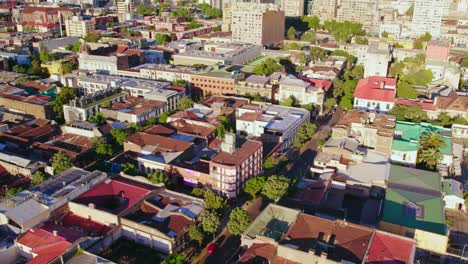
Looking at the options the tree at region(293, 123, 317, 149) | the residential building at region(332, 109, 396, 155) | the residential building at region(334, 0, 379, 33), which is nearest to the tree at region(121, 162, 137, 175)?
the tree at region(293, 123, 317, 149)

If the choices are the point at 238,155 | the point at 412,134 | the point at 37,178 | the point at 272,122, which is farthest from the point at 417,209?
the point at 37,178

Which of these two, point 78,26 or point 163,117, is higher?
point 78,26

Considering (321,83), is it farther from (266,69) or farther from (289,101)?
(266,69)

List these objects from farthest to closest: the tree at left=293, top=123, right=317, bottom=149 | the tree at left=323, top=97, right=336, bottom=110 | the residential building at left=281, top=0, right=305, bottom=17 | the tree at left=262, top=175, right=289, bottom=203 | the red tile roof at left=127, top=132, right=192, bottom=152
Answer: the residential building at left=281, top=0, right=305, bottom=17
the tree at left=323, top=97, right=336, bottom=110
the tree at left=293, top=123, right=317, bottom=149
the red tile roof at left=127, top=132, right=192, bottom=152
the tree at left=262, top=175, right=289, bottom=203

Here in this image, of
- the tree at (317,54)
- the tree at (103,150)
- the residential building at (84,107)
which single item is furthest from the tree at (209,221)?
the tree at (317,54)

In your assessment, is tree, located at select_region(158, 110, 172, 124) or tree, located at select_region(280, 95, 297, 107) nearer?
tree, located at select_region(158, 110, 172, 124)

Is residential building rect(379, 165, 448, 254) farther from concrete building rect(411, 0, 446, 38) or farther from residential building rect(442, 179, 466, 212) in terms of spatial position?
concrete building rect(411, 0, 446, 38)
